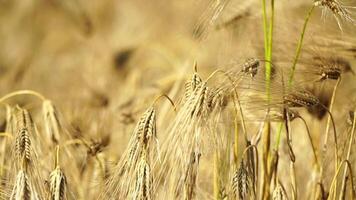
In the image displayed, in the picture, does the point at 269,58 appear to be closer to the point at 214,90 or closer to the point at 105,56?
the point at 214,90

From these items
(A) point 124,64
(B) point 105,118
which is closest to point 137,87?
(B) point 105,118

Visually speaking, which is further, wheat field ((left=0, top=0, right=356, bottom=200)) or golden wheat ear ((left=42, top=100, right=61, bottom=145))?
golden wheat ear ((left=42, top=100, right=61, bottom=145))

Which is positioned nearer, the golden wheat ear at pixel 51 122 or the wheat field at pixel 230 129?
the wheat field at pixel 230 129

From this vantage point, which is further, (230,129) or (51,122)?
(51,122)

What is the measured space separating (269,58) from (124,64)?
5417 mm

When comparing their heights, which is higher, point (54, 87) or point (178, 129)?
point (54, 87)

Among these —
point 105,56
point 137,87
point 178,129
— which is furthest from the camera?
point 105,56

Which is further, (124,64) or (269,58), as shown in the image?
(124,64)

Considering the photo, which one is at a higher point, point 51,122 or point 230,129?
point 51,122

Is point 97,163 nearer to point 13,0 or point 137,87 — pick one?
point 137,87

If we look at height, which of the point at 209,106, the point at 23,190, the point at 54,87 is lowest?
the point at 23,190

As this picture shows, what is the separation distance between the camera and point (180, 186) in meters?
2.68

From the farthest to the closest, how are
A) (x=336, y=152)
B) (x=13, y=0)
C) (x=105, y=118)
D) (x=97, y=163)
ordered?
(x=13, y=0)
(x=105, y=118)
(x=97, y=163)
(x=336, y=152)

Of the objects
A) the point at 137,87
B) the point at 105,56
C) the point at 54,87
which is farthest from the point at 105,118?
the point at 105,56
